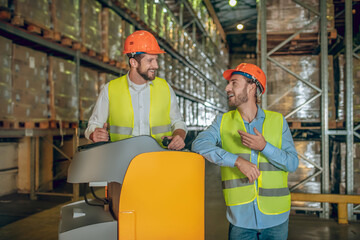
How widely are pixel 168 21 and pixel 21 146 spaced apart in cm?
483

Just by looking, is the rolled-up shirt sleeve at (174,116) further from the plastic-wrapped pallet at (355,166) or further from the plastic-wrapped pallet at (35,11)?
the plastic-wrapped pallet at (355,166)

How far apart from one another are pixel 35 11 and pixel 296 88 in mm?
3945

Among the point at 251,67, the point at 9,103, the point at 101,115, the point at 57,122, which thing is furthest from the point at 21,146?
the point at 251,67

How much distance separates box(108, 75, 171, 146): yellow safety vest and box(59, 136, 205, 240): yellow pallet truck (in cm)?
75

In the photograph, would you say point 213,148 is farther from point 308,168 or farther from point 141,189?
point 308,168

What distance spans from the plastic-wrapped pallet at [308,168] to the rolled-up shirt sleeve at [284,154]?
3249 millimetres

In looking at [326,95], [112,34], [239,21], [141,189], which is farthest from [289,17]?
[239,21]

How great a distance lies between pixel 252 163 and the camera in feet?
5.65

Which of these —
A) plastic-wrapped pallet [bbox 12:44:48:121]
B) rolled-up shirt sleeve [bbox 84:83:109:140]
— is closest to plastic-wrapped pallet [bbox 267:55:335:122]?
rolled-up shirt sleeve [bbox 84:83:109:140]

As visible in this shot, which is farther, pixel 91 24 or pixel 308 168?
pixel 91 24

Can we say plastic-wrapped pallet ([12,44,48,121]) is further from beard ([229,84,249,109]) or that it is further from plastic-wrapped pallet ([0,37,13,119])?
beard ([229,84,249,109])

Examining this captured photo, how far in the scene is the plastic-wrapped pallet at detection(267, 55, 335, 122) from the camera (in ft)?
16.1

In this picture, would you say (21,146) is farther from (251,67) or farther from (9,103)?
(251,67)

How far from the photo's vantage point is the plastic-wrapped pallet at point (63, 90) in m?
4.66
